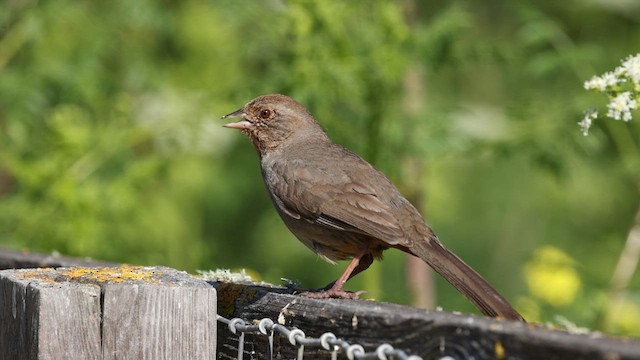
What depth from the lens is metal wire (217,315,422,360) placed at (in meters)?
2.76

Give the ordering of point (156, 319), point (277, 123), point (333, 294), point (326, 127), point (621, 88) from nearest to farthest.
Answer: point (156, 319)
point (621, 88)
point (333, 294)
point (277, 123)
point (326, 127)

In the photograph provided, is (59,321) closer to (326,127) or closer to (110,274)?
(110,274)

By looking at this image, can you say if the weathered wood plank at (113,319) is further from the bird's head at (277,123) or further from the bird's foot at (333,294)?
the bird's head at (277,123)

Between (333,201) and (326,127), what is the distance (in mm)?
1751

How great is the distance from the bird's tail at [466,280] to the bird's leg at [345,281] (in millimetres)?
284

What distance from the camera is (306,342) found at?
3.04 meters

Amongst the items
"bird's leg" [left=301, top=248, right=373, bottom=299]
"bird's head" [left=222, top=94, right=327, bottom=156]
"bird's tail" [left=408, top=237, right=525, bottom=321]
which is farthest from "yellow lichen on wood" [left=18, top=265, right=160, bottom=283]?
"bird's head" [left=222, top=94, right=327, bottom=156]

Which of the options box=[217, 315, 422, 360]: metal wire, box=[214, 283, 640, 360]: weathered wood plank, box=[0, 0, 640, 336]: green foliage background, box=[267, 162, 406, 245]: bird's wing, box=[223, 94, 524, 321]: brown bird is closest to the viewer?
box=[214, 283, 640, 360]: weathered wood plank

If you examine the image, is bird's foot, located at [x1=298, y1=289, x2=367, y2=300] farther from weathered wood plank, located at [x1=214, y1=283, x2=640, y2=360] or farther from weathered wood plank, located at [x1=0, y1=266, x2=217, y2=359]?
weathered wood plank, located at [x1=0, y1=266, x2=217, y2=359]

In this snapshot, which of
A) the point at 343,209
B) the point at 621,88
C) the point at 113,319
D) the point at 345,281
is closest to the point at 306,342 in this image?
the point at 113,319

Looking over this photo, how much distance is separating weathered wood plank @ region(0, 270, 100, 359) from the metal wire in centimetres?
47

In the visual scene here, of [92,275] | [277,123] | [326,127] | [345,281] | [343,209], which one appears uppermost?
[326,127]

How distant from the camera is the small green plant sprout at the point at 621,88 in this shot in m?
3.61

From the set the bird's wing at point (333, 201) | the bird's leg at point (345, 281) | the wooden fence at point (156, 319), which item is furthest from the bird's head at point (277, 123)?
the wooden fence at point (156, 319)
